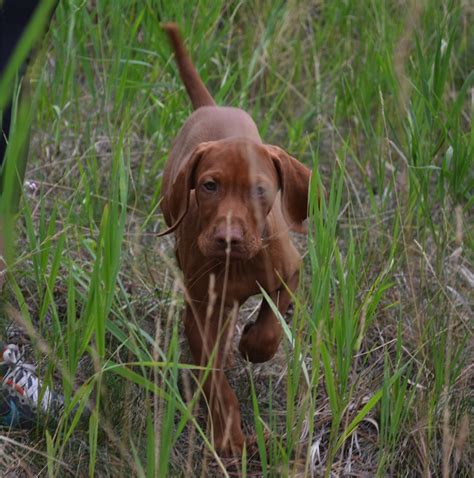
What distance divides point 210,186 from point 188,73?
86cm

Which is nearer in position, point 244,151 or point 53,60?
point 244,151

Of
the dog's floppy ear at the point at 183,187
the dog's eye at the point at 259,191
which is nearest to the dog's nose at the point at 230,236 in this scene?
the dog's eye at the point at 259,191

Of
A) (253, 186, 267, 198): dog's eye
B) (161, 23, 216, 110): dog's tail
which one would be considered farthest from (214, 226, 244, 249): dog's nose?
(161, 23, 216, 110): dog's tail

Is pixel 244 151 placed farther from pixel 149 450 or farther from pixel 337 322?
pixel 149 450

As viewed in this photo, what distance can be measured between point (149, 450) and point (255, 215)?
2.63ft

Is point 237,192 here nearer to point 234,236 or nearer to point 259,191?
point 259,191

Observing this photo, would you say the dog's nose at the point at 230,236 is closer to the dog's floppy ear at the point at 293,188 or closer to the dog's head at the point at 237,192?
the dog's head at the point at 237,192

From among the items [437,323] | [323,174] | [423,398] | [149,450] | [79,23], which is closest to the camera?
[149,450]

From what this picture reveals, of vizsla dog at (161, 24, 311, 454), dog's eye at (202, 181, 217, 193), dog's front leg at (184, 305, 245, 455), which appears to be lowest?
dog's front leg at (184, 305, 245, 455)

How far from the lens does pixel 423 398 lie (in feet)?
8.23

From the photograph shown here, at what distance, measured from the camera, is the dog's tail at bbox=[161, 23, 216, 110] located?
3.32 metres

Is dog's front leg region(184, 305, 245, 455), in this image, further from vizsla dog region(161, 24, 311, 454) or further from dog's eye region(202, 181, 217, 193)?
dog's eye region(202, 181, 217, 193)

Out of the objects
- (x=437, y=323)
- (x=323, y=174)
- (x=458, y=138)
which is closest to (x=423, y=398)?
(x=437, y=323)

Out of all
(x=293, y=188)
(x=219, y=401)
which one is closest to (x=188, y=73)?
(x=293, y=188)
